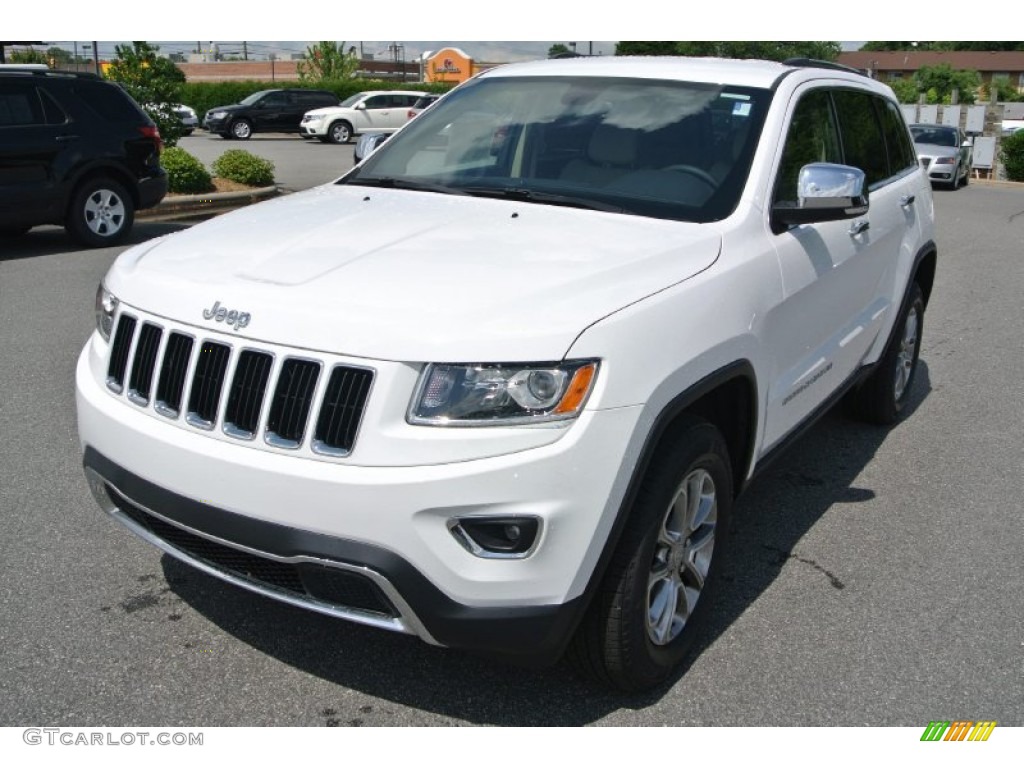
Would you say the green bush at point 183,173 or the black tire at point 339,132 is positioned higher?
the green bush at point 183,173

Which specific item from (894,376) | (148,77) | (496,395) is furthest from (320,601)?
→ (148,77)

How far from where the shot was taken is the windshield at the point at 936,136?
25.4 metres

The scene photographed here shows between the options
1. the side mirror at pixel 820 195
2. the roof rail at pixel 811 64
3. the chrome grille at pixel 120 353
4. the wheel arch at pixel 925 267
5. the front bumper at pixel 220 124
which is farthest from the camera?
the front bumper at pixel 220 124

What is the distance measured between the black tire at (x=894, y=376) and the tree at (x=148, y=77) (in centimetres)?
1271

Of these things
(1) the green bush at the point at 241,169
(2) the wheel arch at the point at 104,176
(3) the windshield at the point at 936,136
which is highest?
(2) the wheel arch at the point at 104,176

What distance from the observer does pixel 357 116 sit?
33.6 metres

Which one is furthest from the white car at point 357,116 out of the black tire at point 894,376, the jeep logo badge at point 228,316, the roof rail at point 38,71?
the jeep logo badge at point 228,316

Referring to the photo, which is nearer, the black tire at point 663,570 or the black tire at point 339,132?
the black tire at point 663,570

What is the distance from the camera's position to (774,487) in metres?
5.14

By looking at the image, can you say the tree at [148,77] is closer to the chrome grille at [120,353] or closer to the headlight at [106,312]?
the headlight at [106,312]

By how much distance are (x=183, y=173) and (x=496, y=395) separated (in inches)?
505

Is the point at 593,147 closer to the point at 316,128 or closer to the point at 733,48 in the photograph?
the point at 316,128

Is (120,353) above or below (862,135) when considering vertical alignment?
below

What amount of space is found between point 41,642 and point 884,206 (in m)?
4.12
